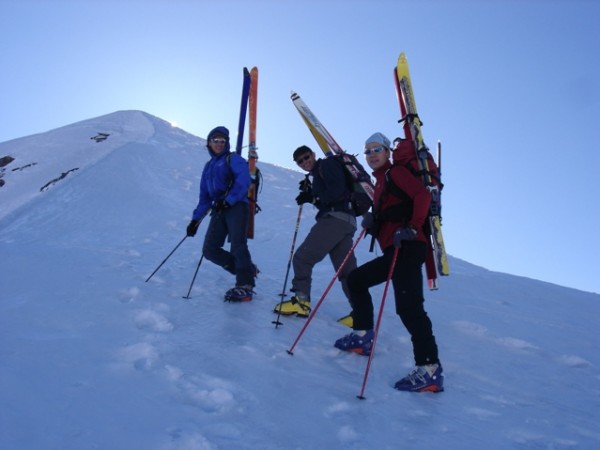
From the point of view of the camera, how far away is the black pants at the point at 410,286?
152 inches

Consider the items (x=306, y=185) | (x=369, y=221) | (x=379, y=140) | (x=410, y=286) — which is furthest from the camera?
(x=306, y=185)

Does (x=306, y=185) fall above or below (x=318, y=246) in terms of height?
above

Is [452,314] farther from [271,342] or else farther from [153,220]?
[153,220]

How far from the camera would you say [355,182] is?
538 centimetres

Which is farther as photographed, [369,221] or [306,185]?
[306,185]

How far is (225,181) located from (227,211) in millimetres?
434

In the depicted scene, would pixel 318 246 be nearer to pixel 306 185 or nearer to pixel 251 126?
pixel 306 185

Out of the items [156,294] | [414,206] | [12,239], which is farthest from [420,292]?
[12,239]

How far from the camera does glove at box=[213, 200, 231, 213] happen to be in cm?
569

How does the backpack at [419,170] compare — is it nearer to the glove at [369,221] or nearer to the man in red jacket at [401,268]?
the man in red jacket at [401,268]

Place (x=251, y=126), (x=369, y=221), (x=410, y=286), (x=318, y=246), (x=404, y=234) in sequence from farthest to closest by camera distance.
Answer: (x=251, y=126)
(x=318, y=246)
(x=369, y=221)
(x=410, y=286)
(x=404, y=234)

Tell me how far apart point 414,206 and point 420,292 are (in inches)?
30.5

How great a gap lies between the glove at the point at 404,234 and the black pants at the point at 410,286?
23 cm

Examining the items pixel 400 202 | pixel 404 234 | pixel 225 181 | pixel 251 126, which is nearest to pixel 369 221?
pixel 400 202
